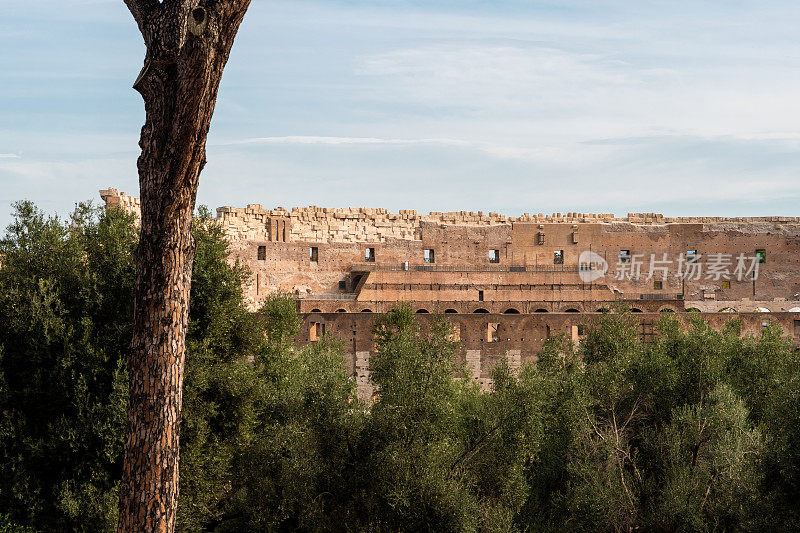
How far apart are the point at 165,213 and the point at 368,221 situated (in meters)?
32.0

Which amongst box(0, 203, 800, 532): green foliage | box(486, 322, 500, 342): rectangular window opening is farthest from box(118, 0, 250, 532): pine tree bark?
box(486, 322, 500, 342): rectangular window opening

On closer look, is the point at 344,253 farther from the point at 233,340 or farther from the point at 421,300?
the point at 233,340

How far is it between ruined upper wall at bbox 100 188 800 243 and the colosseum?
0.05 metres

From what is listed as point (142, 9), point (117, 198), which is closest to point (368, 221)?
point (117, 198)

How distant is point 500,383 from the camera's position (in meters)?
15.6

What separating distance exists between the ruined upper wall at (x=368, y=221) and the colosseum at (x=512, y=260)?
5 centimetres

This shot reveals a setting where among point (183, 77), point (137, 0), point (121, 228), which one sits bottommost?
point (121, 228)

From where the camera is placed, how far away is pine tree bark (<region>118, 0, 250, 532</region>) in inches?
236

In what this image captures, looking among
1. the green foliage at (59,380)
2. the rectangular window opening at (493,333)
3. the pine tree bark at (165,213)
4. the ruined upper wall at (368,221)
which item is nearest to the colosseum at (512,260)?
the ruined upper wall at (368,221)

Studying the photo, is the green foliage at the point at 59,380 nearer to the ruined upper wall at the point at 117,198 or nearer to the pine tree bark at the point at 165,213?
the pine tree bark at the point at 165,213

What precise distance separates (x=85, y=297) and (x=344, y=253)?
80.1 ft

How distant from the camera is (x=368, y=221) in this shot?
38156mm

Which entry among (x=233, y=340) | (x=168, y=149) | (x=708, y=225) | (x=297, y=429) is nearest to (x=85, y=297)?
(x=233, y=340)

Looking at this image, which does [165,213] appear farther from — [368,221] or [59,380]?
[368,221]
